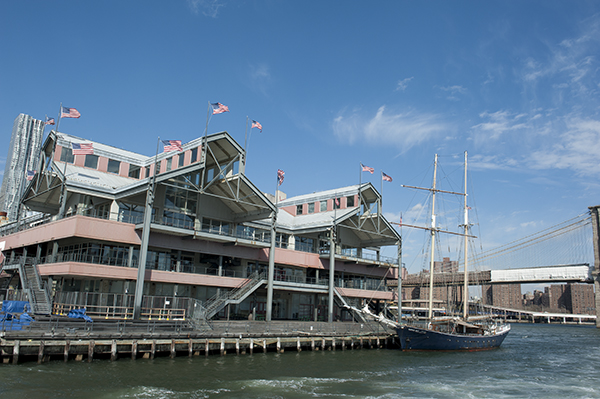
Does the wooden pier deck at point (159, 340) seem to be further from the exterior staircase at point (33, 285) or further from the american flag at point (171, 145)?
the american flag at point (171, 145)

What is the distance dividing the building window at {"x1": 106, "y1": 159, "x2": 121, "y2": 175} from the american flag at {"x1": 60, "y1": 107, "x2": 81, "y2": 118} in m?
7.27

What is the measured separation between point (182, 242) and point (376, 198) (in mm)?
25846

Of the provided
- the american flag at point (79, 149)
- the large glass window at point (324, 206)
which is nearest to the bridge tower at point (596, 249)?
the large glass window at point (324, 206)

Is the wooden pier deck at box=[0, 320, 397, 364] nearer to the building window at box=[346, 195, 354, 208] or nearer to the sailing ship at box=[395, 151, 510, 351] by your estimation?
the sailing ship at box=[395, 151, 510, 351]

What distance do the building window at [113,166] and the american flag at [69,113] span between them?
23.9 ft

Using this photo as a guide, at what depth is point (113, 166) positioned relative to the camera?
166 feet

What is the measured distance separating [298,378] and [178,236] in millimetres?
22992

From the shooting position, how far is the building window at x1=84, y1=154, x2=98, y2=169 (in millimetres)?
48875

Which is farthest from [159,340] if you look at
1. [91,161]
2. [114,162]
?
[114,162]

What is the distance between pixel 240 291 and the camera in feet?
153

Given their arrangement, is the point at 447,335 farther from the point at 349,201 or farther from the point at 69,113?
the point at 69,113

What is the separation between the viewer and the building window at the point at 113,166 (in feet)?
165

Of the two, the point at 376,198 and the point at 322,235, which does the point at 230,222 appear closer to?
the point at 322,235

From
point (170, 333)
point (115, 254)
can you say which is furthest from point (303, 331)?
point (115, 254)
